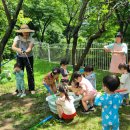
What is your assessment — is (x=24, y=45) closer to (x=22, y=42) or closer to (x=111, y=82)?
(x=22, y=42)

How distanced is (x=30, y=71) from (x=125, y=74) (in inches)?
106

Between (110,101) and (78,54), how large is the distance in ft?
34.1

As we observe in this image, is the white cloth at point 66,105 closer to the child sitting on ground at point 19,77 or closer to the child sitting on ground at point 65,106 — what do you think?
the child sitting on ground at point 65,106

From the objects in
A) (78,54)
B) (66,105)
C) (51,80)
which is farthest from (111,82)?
(78,54)

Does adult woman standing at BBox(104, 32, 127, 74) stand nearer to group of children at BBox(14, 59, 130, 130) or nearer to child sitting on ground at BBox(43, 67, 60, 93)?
group of children at BBox(14, 59, 130, 130)

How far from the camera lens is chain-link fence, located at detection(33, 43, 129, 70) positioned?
1336 cm

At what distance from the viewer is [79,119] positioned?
5.93 metres

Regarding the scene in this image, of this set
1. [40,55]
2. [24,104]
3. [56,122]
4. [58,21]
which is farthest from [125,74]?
[58,21]

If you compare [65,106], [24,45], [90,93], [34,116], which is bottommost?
[34,116]

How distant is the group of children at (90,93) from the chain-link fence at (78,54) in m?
6.10

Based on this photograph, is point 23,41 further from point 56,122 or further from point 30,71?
point 56,122

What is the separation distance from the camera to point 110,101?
4.22m

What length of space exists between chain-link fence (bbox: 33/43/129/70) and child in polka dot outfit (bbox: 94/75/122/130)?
29.1 feet

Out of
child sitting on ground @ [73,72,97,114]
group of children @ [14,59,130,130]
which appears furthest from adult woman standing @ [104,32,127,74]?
child sitting on ground @ [73,72,97,114]
